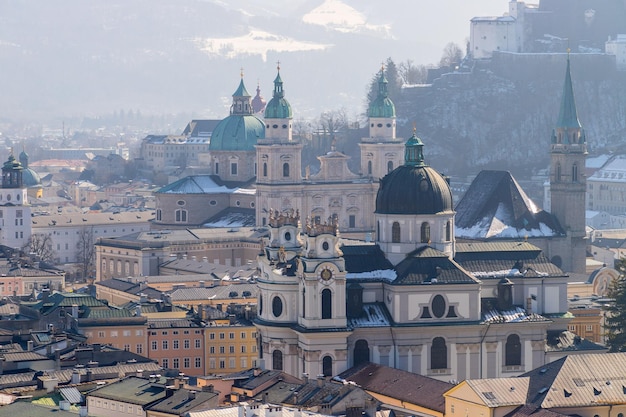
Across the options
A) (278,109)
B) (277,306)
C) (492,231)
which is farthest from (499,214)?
(277,306)

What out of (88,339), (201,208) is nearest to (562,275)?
(88,339)

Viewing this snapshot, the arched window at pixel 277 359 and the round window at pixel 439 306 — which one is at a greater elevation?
the round window at pixel 439 306

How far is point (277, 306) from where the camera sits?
298 feet

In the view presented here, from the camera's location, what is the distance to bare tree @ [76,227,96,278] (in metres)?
149

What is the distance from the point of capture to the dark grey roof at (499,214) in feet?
391

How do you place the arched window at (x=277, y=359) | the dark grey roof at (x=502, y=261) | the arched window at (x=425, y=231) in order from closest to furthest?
the arched window at (x=277, y=359) → the arched window at (x=425, y=231) → the dark grey roof at (x=502, y=261)

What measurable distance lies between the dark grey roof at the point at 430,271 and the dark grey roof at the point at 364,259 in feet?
2.34

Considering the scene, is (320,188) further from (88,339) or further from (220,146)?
(88,339)

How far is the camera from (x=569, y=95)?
13275cm

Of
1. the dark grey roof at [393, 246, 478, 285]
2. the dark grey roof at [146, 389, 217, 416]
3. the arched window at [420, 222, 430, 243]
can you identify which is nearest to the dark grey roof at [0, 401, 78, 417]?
the dark grey roof at [146, 389, 217, 416]

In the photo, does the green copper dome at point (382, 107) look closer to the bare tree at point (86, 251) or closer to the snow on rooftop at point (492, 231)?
the bare tree at point (86, 251)

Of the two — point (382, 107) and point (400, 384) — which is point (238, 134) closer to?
point (382, 107)

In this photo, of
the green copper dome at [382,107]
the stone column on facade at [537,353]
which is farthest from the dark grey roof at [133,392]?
the green copper dome at [382,107]

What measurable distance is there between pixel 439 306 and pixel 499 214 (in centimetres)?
2935
